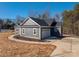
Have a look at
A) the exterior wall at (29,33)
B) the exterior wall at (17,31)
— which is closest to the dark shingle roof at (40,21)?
the exterior wall at (29,33)

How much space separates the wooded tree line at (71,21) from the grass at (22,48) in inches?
25.4

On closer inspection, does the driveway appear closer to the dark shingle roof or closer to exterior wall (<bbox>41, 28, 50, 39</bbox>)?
exterior wall (<bbox>41, 28, 50, 39</bbox>)

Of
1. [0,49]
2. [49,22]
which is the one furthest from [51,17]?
[0,49]

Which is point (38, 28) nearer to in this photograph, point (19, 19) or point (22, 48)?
point (19, 19)

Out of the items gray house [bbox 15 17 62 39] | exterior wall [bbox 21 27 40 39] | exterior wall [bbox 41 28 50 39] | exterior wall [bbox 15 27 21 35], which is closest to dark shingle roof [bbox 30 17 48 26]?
gray house [bbox 15 17 62 39]

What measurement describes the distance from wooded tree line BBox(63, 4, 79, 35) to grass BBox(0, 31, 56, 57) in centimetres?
65

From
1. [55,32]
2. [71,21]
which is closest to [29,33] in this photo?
[55,32]

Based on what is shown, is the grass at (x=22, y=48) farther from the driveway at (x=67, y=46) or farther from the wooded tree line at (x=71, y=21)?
the wooded tree line at (x=71, y=21)

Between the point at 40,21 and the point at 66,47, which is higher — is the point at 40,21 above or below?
above

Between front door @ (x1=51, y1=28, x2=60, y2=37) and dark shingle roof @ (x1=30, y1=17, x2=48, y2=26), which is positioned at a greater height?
dark shingle roof @ (x1=30, y1=17, x2=48, y2=26)

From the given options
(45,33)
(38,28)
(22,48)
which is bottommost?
(22,48)

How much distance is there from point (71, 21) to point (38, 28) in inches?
36.7

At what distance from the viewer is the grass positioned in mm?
9359

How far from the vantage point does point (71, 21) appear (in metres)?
9.36
